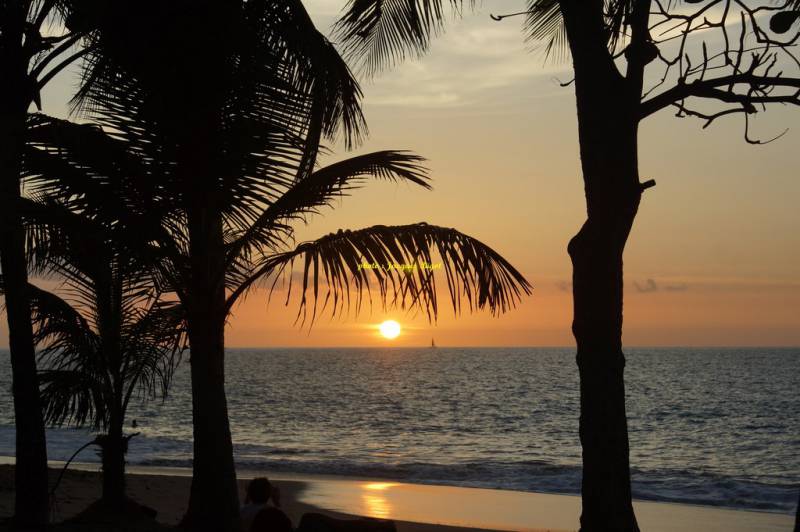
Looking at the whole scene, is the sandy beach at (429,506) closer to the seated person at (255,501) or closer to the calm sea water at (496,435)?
the calm sea water at (496,435)

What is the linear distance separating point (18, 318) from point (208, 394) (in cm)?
183

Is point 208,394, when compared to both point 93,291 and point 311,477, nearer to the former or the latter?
point 93,291

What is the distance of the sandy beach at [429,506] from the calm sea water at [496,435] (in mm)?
2291

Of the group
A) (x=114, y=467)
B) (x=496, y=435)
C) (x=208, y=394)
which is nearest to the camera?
(x=208, y=394)

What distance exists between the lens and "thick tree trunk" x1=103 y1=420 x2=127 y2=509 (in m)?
9.85

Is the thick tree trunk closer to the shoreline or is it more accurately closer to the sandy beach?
the sandy beach

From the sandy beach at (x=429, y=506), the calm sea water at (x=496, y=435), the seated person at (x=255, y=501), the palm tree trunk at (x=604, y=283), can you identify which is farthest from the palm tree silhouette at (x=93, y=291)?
the calm sea water at (x=496, y=435)

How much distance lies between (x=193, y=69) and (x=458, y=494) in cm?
1529

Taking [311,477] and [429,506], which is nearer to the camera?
[429,506]

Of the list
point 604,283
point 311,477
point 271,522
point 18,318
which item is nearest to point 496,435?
point 311,477

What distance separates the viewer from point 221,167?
317 inches

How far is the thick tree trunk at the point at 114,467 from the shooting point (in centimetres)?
985

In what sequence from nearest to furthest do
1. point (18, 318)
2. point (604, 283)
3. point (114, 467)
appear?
point (604, 283) → point (18, 318) → point (114, 467)

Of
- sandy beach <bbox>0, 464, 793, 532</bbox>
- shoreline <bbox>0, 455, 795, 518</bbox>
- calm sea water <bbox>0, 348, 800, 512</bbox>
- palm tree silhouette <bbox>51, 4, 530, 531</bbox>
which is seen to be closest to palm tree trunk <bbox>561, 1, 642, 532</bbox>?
palm tree silhouette <bbox>51, 4, 530, 531</bbox>
